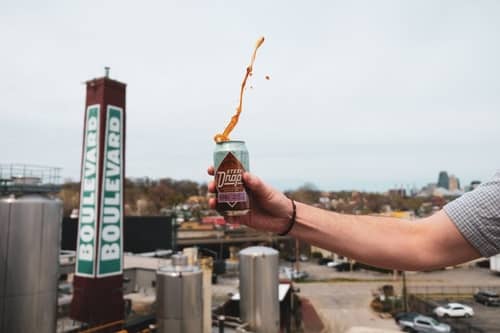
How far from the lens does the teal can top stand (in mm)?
2367

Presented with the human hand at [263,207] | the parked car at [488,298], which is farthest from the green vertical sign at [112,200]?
the parked car at [488,298]

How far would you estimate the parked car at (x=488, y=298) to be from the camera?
18506 mm

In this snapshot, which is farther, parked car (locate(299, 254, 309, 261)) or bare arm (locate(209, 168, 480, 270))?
parked car (locate(299, 254, 309, 261))

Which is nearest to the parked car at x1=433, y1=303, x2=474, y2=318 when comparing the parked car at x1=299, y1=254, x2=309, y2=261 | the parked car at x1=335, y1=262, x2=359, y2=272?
the parked car at x1=335, y1=262, x2=359, y2=272

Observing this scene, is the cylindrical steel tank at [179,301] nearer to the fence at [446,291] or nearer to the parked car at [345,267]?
the fence at [446,291]

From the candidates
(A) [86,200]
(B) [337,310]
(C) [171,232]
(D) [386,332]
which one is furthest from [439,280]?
(A) [86,200]

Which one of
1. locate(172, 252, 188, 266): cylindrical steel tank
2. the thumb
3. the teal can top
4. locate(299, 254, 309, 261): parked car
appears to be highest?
the teal can top

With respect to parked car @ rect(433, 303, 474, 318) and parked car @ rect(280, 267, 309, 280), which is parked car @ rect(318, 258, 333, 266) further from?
parked car @ rect(433, 303, 474, 318)

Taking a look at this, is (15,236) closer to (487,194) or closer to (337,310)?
(487,194)

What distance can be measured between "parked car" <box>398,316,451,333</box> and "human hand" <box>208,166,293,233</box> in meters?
16.5

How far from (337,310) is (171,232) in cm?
1650

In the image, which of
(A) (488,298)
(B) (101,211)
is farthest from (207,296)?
(A) (488,298)

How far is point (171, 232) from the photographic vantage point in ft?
103

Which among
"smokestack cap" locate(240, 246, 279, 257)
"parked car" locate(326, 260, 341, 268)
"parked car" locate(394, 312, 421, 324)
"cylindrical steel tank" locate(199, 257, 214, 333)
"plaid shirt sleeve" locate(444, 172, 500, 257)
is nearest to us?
"plaid shirt sleeve" locate(444, 172, 500, 257)
